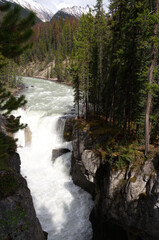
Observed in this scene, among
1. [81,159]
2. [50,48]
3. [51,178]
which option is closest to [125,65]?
[81,159]

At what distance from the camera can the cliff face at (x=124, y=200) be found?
1044 centimetres

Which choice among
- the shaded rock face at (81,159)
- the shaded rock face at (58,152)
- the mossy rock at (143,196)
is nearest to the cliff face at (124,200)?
the mossy rock at (143,196)

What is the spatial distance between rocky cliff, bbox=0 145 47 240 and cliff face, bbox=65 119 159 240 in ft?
18.4

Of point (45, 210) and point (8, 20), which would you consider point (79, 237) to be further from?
point (8, 20)

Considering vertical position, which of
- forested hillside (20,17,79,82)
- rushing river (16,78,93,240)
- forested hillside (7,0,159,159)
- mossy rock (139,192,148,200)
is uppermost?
forested hillside (20,17,79,82)

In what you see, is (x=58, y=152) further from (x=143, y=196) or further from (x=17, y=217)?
(x=143, y=196)

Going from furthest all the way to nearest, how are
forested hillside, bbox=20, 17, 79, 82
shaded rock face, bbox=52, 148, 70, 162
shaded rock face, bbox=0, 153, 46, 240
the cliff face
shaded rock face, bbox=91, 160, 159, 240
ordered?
forested hillside, bbox=20, 17, 79, 82
shaded rock face, bbox=52, 148, 70, 162
the cliff face
shaded rock face, bbox=91, 160, 159, 240
shaded rock face, bbox=0, 153, 46, 240

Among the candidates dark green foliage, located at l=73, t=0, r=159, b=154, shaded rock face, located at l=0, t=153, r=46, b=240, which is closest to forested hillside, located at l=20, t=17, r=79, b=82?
dark green foliage, located at l=73, t=0, r=159, b=154

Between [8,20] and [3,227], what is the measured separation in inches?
418

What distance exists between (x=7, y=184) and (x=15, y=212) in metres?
1.91

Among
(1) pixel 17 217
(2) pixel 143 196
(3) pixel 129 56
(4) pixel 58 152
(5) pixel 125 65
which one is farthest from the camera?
(4) pixel 58 152

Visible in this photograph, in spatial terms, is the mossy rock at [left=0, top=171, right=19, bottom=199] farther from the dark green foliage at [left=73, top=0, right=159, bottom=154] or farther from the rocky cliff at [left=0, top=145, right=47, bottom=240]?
the dark green foliage at [left=73, top=0, right=159, bottom=154]

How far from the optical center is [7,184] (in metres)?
10.6

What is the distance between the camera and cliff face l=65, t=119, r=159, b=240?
10.4 metres
